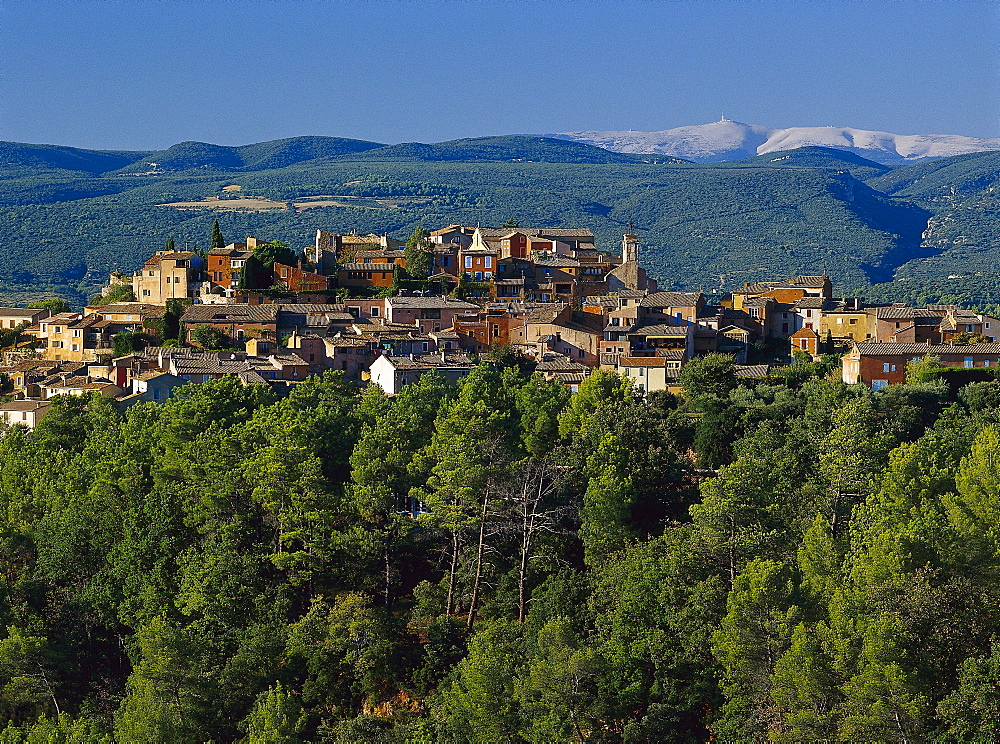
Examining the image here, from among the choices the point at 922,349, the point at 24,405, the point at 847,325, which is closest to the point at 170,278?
the point at 24,405

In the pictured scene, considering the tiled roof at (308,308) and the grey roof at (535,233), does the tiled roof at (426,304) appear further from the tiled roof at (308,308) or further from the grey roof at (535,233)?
the grey roof at (535,233)

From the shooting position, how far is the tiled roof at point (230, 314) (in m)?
61.8

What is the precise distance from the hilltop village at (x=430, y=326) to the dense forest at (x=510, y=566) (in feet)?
13.2

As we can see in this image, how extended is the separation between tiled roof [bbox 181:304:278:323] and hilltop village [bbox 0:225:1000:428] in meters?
0.08

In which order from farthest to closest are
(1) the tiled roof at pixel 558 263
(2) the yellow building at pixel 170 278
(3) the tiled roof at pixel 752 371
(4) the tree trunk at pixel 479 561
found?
1. (1) the tiled roof at pixel 558 263
2. (2) the yellow building at pixel 170 278
3. (3) the tiled roof at pixel 752 371
4. (4) the tree trunk at pixel 479 561

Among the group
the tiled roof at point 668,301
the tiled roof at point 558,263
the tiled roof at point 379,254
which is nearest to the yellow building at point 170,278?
the tiled roof at point 379,254

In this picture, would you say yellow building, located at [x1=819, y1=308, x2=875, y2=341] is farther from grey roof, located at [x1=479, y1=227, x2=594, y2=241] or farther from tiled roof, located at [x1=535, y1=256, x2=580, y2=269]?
grey roof, located at [x1=479, y1=227, x2=594, y2=241]

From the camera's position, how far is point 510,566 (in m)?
42.0

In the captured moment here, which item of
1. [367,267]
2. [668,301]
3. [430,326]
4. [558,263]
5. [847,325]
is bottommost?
[430,326]

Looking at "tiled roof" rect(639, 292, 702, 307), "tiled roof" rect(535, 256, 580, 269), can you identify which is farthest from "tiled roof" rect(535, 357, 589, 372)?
"tiled roof" rect(535, 256, 580, 269)

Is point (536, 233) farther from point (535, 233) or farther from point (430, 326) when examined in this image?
point (430, 326)

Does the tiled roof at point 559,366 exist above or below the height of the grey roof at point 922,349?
below

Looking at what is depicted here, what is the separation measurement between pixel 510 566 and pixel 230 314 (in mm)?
24348

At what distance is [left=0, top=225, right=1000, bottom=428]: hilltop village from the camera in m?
56.6
